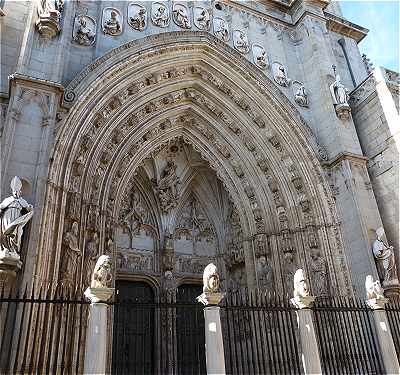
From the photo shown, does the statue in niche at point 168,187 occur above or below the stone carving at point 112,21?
below

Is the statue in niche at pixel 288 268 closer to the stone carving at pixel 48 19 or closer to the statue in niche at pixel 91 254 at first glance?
the statue in niche at pixel 91 254

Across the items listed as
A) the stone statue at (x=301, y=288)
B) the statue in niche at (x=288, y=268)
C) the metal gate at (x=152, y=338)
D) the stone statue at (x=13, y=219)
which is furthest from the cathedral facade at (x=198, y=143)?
the stone statue at (x=301, y=288)

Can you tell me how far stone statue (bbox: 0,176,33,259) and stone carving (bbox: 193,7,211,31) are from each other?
24.7 ft

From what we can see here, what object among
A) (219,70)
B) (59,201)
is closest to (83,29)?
(219,70)

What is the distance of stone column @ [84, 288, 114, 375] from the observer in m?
5.18

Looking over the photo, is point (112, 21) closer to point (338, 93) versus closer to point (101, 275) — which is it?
point (338, 93)

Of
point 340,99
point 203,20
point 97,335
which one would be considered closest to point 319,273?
→ point 340,99

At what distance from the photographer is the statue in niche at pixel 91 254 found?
801 cm

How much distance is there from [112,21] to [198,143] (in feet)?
13.1

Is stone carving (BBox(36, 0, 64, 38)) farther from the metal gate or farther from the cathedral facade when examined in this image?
the metal gate

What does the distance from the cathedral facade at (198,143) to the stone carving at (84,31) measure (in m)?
0.05

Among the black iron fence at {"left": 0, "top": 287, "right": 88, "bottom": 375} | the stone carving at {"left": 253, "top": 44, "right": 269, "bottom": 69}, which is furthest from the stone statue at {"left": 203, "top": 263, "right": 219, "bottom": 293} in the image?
the stone carving at {"left": 253, "top": 44, "right": 269, "bottom": 69}

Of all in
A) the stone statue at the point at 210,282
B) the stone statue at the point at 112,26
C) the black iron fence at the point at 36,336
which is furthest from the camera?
the stone statue at the point at 112,26

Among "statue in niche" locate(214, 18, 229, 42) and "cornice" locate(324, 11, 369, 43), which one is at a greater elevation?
"cornice" locate(324, 11, 369, 43)
